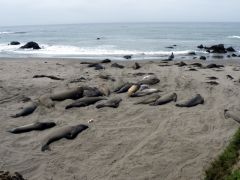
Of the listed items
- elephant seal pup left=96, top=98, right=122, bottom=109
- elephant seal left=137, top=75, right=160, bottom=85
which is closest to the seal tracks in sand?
elephant seal pup left=96, top=98, right=122, bottom=109

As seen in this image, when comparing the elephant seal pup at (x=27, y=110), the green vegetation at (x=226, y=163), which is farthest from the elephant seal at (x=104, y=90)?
the green vegetation at (x=226, y=163)

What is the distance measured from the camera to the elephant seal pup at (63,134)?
25.5 feet

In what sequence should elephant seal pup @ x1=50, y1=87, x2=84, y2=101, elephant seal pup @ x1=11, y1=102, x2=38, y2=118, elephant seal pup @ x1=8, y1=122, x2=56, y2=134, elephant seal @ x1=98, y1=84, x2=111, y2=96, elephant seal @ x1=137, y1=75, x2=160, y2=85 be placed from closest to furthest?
elephant seal pup @ x1=8, y1=122, x2=56, y2=134, elephant seal pup @ x1=11, y1=102, x2=38, y2=118, elephant seal pup @ x1=50, y1=87, x2=84, y2=101, elephant seal @ x1=98, y1=84, x2=111, y2=96, elephant seal @ x1=137, y1=75, x2=160, y2=85

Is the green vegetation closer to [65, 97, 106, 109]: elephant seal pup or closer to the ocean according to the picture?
[65, 97, 106, 109]: elephant seal pup

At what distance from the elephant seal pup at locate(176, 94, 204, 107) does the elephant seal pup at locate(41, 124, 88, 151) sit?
3058mm

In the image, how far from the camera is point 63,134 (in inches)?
320

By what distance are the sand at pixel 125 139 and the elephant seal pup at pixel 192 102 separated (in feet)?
0.66

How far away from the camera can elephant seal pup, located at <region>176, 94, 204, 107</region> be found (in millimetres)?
10258

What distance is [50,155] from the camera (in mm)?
7258

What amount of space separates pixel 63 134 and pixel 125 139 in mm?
1377

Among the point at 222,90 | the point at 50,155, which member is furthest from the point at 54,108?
the point at 222,90

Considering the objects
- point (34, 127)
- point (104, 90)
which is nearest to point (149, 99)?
point (104, 90)

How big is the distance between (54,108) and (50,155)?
318 cm

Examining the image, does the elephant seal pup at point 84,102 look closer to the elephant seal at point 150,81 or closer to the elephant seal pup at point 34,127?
the elephant seal pup at point 34,127
